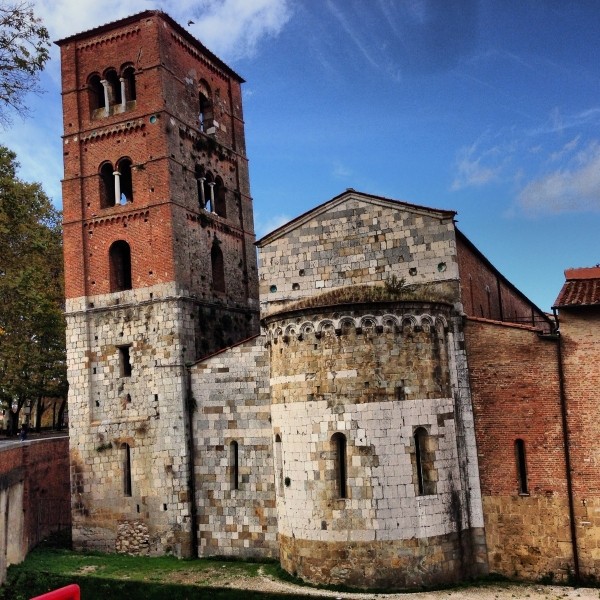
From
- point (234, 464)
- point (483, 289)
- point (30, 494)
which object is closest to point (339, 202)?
point (483, 289)

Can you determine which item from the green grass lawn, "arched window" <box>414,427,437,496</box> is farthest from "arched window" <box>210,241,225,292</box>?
"arched window" <box>414,427,437,496</box>

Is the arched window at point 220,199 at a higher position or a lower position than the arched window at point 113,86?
lower

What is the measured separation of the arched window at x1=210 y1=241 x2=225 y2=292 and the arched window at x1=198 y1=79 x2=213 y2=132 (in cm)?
479

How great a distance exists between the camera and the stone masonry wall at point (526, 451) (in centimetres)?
1656

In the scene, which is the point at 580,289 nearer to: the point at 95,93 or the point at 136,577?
the point at 136,577

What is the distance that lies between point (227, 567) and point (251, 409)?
4.44 meters

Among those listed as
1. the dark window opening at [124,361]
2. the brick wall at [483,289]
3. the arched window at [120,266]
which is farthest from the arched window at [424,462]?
the arched window at [120,266]

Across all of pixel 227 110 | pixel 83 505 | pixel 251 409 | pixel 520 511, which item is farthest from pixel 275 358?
pixel 227 110

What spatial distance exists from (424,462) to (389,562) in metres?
2.48

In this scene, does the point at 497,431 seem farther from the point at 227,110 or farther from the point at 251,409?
the point at 227,110

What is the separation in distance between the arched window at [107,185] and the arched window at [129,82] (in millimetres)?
2456

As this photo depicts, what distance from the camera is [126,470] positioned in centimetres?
2139

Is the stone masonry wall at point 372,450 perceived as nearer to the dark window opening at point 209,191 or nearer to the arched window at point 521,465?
the arched window at point 521,465

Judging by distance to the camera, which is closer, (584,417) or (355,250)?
(584,417)
